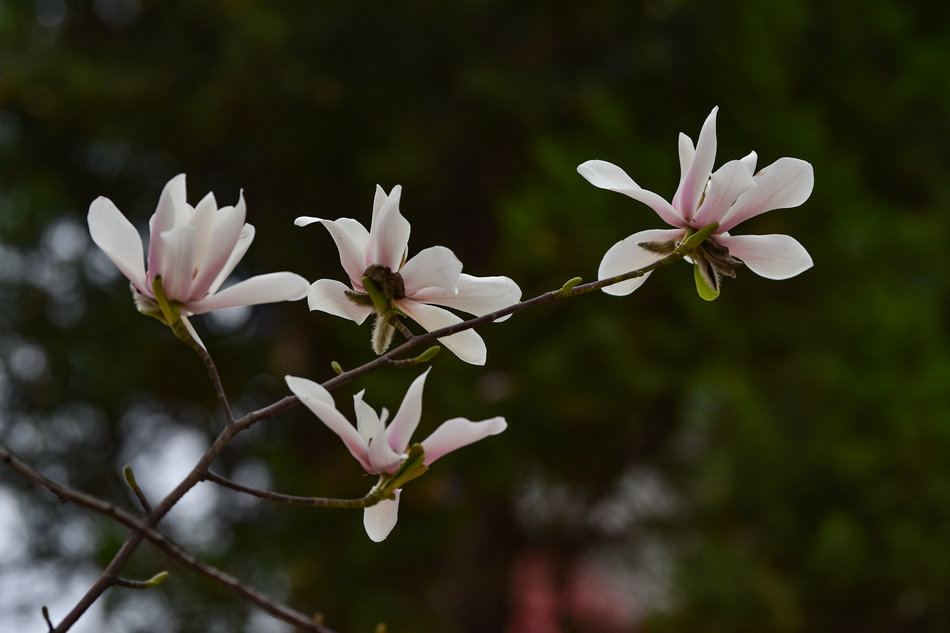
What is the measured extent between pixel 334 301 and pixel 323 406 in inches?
2.9

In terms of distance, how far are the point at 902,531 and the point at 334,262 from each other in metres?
1.04

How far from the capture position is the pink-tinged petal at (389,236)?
34cm

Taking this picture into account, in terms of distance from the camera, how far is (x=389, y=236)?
0.35m

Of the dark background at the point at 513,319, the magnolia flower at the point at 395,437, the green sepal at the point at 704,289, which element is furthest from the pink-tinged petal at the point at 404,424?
the dark background at the point at 513,319

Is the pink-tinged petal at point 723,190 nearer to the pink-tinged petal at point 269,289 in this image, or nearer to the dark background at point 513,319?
the pink-tinged petal at point 269,289

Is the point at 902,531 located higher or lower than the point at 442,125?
lower

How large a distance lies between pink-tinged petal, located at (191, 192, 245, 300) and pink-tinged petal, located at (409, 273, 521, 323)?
74 millimetres

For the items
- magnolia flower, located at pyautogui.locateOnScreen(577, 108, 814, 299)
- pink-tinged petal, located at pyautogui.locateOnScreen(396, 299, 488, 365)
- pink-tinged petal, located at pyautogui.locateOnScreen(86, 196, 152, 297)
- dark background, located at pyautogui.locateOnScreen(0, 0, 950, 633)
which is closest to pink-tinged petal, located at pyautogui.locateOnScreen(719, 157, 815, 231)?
magnolia flower, located at pyautogui.locateOnScreen(577, 108, 814, 299)

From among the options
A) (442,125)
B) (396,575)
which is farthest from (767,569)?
(442,125)

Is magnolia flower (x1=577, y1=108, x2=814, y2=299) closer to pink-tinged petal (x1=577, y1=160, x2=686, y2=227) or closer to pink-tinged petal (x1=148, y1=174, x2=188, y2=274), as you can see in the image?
pink-tinged petal (x1=577, y1=160, x2=686, y2=227)

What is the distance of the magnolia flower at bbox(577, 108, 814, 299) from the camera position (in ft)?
1.14

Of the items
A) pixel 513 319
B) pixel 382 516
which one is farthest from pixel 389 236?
pixel 513 319

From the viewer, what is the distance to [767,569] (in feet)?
4.74

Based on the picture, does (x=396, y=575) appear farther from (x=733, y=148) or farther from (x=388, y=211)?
(x=388, y=211)
